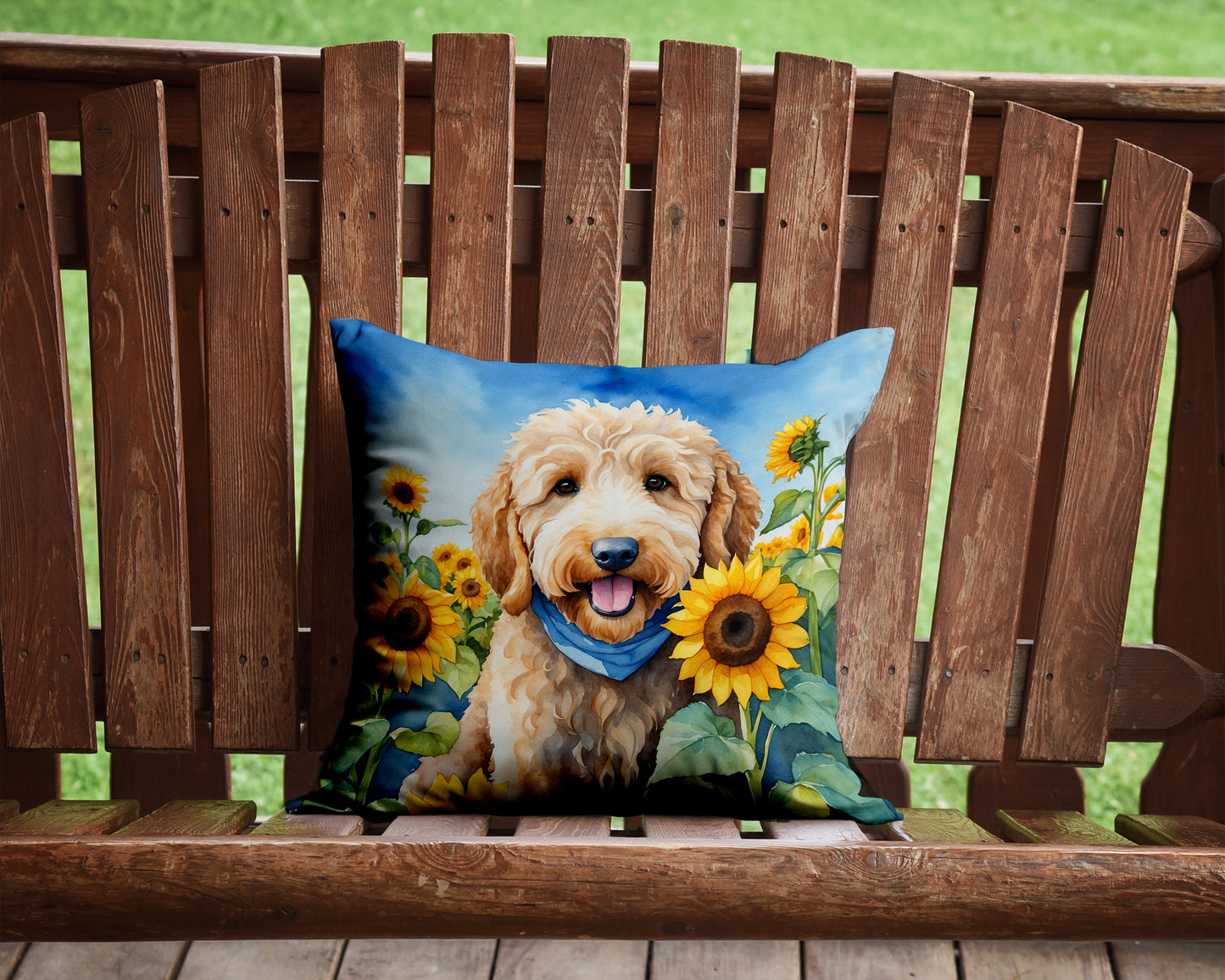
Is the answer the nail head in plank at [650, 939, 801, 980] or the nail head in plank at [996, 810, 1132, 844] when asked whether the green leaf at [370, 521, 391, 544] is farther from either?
the nail head in plank at [996, 810, 1132, 844]

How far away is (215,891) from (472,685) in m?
0.26

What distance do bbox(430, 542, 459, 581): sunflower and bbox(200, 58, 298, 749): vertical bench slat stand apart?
27cm

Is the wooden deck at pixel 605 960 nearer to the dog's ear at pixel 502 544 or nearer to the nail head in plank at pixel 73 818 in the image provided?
the nail head in plank at pixel 73 818

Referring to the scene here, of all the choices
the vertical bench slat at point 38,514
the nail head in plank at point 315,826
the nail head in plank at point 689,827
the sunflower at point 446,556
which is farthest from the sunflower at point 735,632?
the vertical bench slat at point 38,514

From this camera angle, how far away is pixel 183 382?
128 centimetres

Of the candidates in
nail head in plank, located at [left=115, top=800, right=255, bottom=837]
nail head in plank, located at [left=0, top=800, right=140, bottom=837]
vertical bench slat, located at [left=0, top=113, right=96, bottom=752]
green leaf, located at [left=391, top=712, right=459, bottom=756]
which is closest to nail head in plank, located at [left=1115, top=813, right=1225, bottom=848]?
green leaf, located at [left=391, top=712, right=459, bottom=756]

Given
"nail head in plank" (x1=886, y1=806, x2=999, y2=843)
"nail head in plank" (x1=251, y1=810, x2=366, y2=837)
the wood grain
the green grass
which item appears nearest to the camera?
the wood grain

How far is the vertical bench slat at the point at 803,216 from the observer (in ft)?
3.64

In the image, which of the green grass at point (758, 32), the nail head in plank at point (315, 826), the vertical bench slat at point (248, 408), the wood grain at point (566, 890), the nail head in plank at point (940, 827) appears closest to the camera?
the wood grain at point (566, 890)

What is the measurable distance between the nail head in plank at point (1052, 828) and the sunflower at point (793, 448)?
0.43m

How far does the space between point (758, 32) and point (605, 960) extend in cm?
310

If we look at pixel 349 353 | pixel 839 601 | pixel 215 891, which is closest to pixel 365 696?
pixel 215 891

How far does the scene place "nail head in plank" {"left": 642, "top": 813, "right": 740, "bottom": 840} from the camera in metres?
0.83

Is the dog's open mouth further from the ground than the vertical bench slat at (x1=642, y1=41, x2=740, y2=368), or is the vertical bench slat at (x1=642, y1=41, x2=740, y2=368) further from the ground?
the vertical bench slat at (x1=642, y1=41, x2=740, y2=368)
